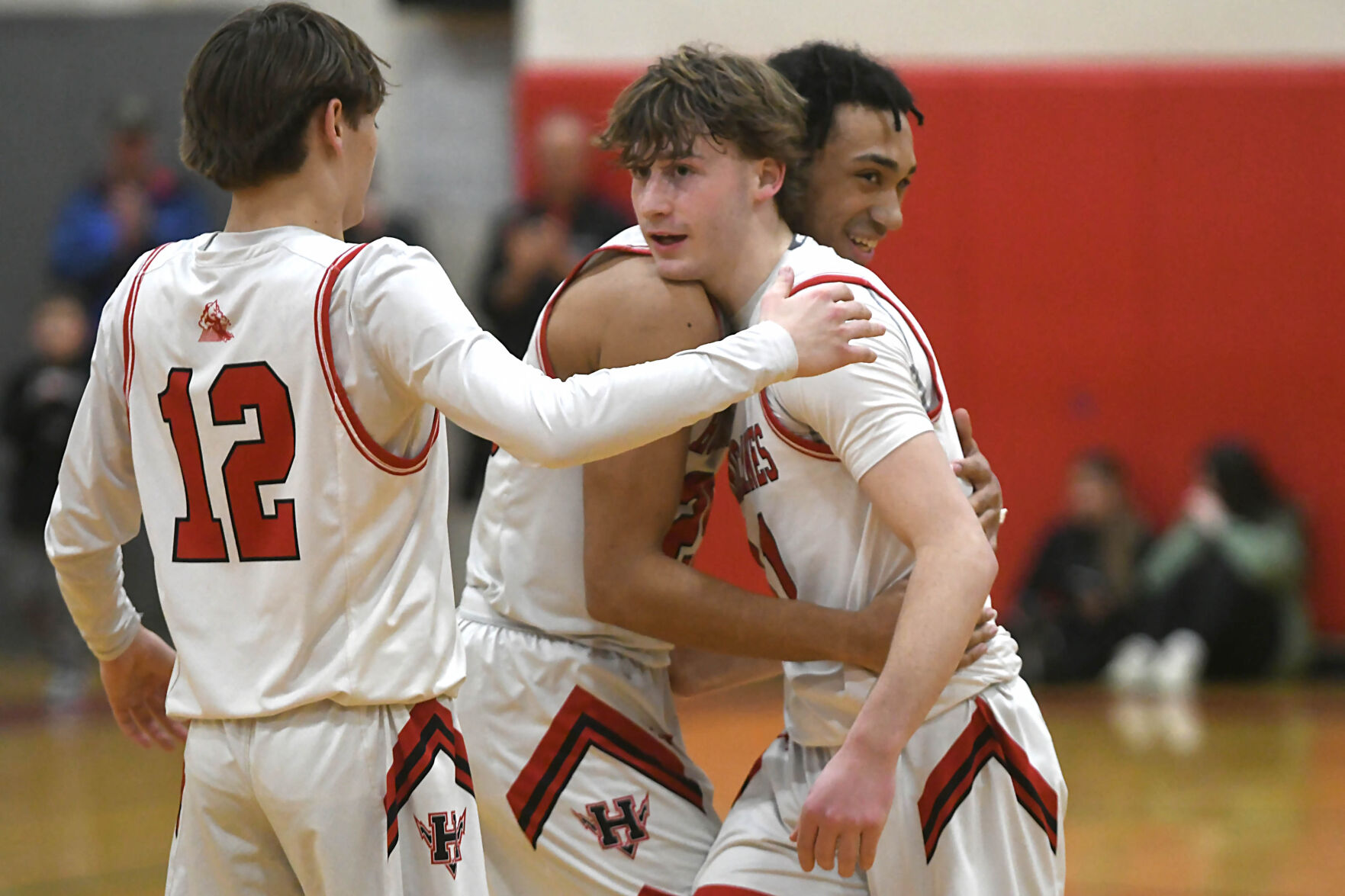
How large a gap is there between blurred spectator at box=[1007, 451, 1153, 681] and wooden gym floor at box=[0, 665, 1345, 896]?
27 centimetres

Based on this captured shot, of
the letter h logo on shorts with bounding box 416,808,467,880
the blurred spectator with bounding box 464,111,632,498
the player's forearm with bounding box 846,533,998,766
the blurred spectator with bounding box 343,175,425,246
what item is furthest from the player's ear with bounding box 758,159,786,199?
the blurred spectator with bounding box 343,175,425,246

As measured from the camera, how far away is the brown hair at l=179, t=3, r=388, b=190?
101 inches

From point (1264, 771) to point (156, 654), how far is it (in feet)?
18.3

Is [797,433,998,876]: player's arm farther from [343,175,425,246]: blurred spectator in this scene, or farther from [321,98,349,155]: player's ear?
[343,175,425,246]: blurred spectator

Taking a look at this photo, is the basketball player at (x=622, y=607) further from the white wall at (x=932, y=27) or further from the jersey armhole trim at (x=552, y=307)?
the white wall at (x=932, y=27)

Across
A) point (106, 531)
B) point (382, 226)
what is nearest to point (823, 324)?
point (106, 531)

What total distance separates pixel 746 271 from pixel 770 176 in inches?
7.3

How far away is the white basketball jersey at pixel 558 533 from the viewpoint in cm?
305

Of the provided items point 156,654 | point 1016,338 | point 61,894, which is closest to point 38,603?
point 61,894

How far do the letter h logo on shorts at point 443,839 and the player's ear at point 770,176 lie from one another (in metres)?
1.22

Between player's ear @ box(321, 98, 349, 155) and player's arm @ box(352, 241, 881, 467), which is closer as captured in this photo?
player's arm @ box(352, 241, 881, 467)

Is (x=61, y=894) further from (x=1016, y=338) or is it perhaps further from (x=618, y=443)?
(x=1016, y=338)

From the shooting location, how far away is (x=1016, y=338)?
10.5 m

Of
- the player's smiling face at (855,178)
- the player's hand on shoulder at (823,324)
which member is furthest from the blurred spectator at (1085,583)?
the player's hand on shoulder at (823,324)
